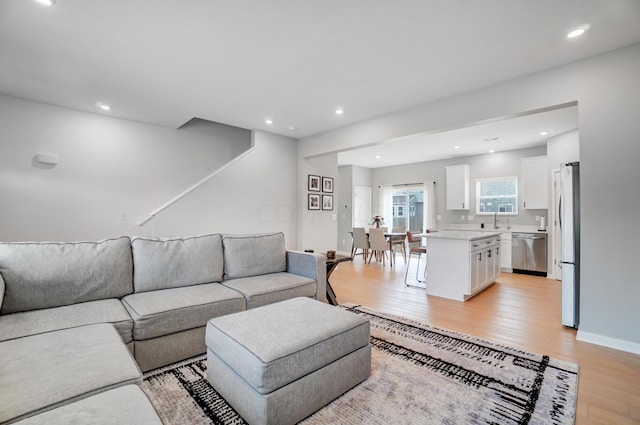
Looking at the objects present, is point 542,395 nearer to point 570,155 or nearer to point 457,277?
point 457,277

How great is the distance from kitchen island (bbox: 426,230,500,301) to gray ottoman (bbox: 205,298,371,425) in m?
2.53

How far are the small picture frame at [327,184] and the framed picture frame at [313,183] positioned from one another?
0.15m

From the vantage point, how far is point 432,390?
6.17 ft

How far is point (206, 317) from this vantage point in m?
2.27

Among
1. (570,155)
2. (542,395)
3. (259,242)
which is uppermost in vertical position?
(570,155)

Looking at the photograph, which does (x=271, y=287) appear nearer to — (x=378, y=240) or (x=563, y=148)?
(x=378, y=240)

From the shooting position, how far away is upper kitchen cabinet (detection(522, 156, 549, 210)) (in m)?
5.88

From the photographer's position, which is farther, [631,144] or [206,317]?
[631,144]

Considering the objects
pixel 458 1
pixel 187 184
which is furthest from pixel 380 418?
pixel 187 184

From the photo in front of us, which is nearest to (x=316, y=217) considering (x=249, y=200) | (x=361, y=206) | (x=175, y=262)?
(x=249, y=200)

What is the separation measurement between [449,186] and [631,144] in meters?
4.85

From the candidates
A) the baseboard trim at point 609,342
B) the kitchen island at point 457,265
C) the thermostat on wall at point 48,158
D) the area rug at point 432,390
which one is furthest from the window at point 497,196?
the thermostat on wall at point 48,158

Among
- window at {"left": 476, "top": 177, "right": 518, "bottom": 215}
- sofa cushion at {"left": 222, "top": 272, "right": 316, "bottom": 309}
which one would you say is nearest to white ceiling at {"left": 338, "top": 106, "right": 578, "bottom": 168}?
window at {"left": 476, "top": 177, "right": 518, "bottom": 215}

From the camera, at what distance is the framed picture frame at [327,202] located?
622 centimetres
